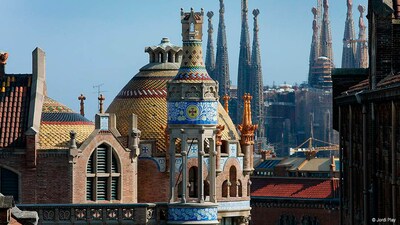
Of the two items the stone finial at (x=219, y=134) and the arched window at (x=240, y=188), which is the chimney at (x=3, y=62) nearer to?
the stone finial at (x=219, y=134)

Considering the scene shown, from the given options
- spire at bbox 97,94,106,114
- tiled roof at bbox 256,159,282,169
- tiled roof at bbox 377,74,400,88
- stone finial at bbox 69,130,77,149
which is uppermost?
tiled roof at bbox 256,159,282,169

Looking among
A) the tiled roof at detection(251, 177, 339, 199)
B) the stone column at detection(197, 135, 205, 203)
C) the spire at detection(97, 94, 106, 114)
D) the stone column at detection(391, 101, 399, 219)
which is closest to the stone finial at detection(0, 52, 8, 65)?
the spire at detection(97, 94, 106, 114)

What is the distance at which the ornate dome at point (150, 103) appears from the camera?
63.3 m

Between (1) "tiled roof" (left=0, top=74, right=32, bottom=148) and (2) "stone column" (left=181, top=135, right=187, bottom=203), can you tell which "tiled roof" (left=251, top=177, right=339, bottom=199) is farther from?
(1) "tiled roof" (left=0, top=74, right=32, bottom=148)

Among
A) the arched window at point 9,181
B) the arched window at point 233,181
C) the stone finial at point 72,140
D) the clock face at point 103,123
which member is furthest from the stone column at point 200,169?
the arched window at point 9,181

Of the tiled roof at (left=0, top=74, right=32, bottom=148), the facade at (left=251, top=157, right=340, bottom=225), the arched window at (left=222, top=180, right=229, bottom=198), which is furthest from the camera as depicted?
the facade at (left=251, top=157, right=340, bottom=225)

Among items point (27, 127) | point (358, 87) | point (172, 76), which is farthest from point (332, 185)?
point (358, 87)

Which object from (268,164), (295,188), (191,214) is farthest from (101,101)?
(268,164)

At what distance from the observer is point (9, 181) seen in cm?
5778

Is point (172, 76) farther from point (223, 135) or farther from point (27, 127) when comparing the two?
point (27, 127)

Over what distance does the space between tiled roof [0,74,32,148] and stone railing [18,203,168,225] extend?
334cm

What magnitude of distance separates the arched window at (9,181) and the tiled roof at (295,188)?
67.5m

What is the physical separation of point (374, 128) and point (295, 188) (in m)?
91.0

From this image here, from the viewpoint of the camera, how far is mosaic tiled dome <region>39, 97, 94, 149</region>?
58.3 meters
